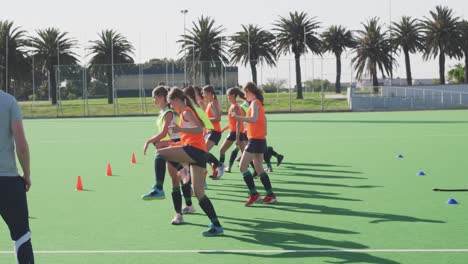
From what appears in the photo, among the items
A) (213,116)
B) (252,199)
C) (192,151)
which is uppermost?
(213,116)

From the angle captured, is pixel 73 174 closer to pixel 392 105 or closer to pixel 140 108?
pixel 140 108

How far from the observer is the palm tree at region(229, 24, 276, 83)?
78062mm

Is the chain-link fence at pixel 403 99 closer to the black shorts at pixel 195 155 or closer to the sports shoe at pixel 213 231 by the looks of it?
the black shorts at pixel 195 155

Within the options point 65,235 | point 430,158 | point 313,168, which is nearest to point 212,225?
point 65,235

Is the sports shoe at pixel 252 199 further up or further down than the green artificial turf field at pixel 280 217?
further up

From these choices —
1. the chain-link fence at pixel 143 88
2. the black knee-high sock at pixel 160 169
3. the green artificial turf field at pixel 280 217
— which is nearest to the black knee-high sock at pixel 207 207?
the green artificial turf field at pixel 280 217

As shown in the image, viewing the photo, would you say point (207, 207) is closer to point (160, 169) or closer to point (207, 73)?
point (160, 169)

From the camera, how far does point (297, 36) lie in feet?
248

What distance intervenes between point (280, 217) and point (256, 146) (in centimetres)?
133

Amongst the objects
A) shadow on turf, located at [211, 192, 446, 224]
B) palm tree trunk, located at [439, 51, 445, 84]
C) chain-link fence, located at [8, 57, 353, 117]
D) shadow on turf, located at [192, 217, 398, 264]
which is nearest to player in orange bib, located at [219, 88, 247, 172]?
shadow on turf, located at [211, 192, 446, 224]

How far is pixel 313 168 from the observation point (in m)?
15.7

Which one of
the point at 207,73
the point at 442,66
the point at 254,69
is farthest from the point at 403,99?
the point at 442,66

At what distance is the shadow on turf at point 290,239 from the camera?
23.6 ft

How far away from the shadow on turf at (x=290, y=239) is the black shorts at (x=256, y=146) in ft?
4.30
